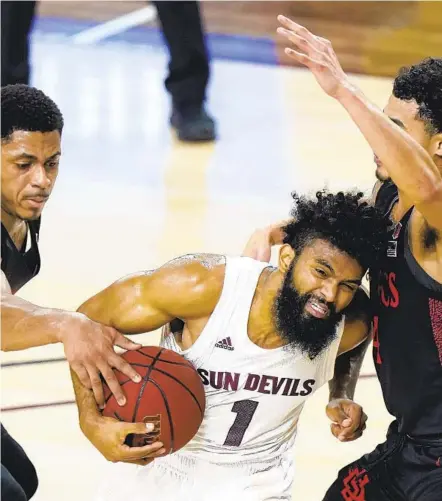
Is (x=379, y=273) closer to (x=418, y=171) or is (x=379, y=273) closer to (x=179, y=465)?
(x=418, y=171)

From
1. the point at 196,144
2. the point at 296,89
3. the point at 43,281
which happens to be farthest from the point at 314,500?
the point at 296,89

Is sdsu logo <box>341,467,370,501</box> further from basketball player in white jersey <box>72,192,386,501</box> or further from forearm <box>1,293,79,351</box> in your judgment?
forearm <box>1,293,79,351</box>

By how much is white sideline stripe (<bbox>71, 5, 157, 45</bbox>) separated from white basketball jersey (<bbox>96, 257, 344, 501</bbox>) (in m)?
7.97

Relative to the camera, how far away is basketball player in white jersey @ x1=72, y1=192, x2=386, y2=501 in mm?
3754

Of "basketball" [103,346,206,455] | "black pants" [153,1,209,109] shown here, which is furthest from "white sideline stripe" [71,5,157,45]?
"basketball" [103,346,206,455]

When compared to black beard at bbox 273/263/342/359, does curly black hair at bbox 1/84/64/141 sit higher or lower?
higher

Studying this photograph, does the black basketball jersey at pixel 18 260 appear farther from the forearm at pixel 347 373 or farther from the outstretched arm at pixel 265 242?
the forearm at pixel 347 373

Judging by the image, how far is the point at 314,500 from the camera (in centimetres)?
489

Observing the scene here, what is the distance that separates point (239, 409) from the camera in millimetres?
3980

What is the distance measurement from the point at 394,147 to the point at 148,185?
5.17 meters

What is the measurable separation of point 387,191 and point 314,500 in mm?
1428

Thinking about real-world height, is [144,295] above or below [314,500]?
above

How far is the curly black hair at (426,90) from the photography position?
3.88m

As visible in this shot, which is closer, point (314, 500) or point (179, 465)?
point (179, 465)
